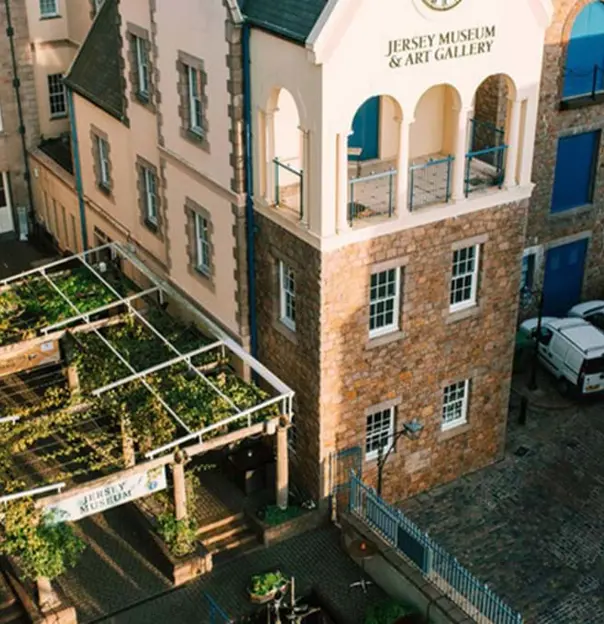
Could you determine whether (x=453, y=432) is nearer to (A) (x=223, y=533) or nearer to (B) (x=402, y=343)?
(B) (x=402, y=343)

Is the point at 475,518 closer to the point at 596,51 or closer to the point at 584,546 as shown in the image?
the point at 584,546

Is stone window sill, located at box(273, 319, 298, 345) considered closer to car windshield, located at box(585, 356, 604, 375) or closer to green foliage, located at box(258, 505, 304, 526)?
green foliage, located at box(258, 505, 304, 526)

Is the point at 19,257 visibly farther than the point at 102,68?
Yes

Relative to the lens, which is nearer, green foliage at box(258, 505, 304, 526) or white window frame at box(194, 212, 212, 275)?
green foliage at box(258, 505, 304, 526)

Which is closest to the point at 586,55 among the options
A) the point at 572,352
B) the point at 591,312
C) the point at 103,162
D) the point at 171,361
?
the point at 591,312

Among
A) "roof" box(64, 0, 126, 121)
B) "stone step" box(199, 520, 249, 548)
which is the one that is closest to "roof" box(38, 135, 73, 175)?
"roof" box(64, 0, 126, 121)

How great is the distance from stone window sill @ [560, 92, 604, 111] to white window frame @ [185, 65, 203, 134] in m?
12.6

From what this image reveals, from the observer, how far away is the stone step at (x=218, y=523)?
26922mm

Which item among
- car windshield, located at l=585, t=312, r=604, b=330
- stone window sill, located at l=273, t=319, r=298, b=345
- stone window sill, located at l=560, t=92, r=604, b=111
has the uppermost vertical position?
stone window sill, located at l=560, t=92, r=604, b=111

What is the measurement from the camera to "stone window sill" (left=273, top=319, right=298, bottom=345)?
86.5 feet

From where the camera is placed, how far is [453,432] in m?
28.9

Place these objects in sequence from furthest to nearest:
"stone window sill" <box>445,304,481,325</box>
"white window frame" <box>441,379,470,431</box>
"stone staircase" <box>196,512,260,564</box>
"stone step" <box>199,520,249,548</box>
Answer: "white window frame" <box>441,379,470,431</box> → "stone window sill" <box>445,304,481,325</box> → "stone step" <box>199,520,249,548</box> → "stone staircase" <box>196,512,260,564</box>

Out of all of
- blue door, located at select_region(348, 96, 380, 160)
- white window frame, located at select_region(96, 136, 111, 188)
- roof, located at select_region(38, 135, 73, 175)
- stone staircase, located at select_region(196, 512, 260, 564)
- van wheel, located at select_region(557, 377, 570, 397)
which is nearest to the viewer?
stone staircase, located at select_region(196, 512, 260, 564)

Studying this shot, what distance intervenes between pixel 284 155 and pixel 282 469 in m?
8.12
